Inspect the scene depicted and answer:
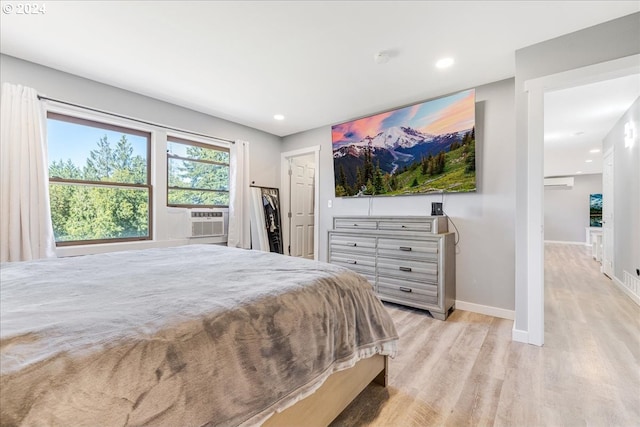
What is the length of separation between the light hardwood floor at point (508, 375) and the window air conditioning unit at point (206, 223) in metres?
2.68

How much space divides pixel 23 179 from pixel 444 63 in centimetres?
399

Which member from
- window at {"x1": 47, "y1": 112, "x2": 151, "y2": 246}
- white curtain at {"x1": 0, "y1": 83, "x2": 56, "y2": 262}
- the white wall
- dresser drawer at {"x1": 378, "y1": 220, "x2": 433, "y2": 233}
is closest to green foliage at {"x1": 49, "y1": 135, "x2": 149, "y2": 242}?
window at {"x1": 47, "y1": 112, "x2": 151, "y2": 246}

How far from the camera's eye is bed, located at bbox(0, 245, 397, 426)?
0.64 metres

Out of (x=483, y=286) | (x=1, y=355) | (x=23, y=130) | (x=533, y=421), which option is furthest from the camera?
(x=483, y=286)

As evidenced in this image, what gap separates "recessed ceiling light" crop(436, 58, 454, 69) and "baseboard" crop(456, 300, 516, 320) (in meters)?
2.53

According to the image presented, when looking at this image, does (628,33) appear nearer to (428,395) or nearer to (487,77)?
(487,77)

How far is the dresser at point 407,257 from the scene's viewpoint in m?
2.82

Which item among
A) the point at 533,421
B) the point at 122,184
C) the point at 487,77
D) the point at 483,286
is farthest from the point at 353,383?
the point at 122,184

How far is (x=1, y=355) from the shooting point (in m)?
0.62

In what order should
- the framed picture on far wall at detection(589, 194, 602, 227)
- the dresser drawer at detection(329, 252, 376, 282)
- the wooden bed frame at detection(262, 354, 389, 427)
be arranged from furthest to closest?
the framed picture on far wall at detection(589, 194, 602, 227), the dresser drawer at detection(329, 252, 376, 282), the wooden bed frame at detection(262, 354, 389, 427)

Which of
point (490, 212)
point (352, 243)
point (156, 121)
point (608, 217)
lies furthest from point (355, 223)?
point (608, 217)

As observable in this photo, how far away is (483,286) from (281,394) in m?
2.80

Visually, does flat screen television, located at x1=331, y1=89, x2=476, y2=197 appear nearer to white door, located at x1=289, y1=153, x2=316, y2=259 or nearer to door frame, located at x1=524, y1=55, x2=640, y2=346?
door frame, located at x1=524, y1=55, x2=640, y2=346

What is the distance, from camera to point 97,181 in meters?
3.04
